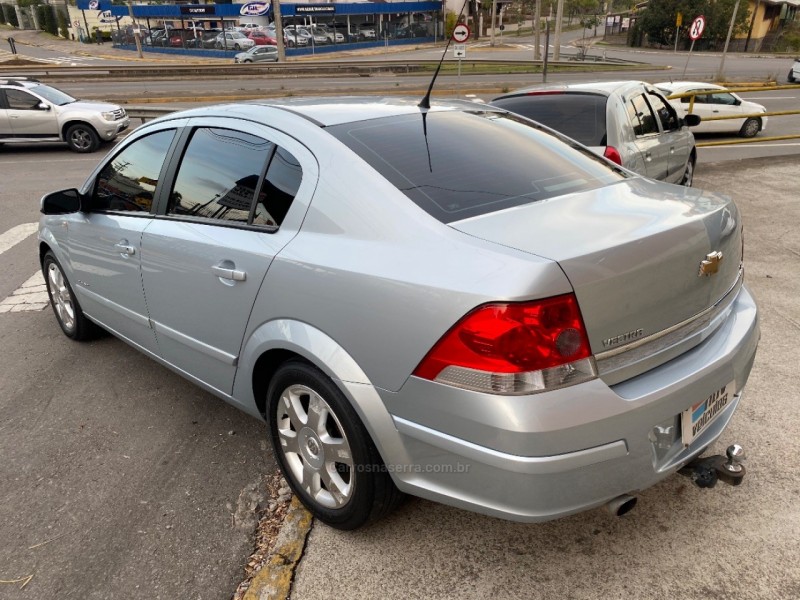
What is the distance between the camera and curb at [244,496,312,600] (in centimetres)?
233

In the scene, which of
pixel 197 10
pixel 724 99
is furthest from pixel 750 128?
pixel 197 10

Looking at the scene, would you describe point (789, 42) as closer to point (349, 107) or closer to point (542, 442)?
point (349, 107)

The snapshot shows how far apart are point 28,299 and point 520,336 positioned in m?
5.22

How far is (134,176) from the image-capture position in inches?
140

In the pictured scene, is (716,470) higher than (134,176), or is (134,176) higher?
(134,176)

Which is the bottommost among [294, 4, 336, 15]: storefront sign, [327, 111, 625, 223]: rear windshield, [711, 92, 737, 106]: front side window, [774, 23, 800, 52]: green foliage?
[774, 23, 800, 52]: green foliage

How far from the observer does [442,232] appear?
2.12 m

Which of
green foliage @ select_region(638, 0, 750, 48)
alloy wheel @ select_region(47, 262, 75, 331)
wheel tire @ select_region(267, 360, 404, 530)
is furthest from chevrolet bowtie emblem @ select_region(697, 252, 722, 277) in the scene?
green foliage @ select_region(638, 0, 750, 48)

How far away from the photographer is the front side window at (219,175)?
2781mm

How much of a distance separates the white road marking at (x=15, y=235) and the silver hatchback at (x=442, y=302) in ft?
16.3

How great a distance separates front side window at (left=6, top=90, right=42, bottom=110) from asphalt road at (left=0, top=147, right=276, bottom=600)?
1177cm

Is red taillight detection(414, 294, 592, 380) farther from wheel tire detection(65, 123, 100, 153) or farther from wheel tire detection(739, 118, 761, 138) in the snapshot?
wheel tire detection(739, 118, 761, 138)

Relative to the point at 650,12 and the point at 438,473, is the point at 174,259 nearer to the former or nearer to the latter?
the point at 438,473

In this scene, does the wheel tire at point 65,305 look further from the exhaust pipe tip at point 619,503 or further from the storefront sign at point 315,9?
the storefront sign at point 315,9
